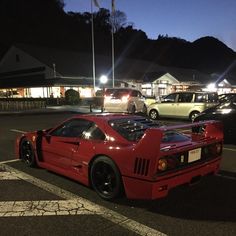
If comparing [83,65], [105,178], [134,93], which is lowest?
[105,178]

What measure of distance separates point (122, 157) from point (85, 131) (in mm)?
1248

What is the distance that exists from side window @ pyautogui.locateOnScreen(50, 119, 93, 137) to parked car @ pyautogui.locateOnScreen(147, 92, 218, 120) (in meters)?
11.7

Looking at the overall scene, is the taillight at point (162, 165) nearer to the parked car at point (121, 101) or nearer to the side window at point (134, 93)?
the parked car at point (121, 101)

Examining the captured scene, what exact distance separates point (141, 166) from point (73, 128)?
6.84ft

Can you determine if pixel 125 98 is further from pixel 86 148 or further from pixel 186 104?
pixel 86 148

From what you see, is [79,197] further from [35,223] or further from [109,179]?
[35,223]

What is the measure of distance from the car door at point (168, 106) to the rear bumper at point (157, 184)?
43.8 feet

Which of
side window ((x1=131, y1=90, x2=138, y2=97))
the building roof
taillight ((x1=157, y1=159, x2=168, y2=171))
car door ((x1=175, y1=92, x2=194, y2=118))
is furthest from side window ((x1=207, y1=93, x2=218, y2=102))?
the building roof

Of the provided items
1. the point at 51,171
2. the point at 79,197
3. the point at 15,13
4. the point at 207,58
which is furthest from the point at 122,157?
the point at 207,58

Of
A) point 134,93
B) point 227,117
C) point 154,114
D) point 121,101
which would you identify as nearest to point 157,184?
point 227,117

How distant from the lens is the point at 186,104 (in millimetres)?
18078

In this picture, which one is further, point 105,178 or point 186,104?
point 186,104

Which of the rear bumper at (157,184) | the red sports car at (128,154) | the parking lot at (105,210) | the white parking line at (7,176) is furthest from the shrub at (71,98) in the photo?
the rear bumper at (157,184)

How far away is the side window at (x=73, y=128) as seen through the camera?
6.41m
